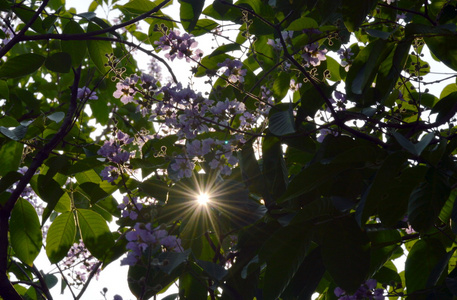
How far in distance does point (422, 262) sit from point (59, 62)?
131 centimetres

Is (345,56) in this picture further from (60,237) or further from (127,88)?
(60,237)

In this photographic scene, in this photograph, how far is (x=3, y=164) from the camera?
1550mm

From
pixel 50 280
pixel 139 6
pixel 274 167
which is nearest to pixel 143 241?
pixel 274 167

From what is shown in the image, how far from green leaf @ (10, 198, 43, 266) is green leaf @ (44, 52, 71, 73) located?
1.50ft

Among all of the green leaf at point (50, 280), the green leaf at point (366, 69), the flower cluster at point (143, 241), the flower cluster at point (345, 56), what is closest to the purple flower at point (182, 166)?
the flower cluster at point (143, 241)

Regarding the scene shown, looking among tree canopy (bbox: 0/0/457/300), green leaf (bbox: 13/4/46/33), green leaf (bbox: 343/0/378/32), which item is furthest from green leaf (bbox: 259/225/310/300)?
green leaf (bbox: 13/4/46/33)

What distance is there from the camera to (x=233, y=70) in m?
1.67

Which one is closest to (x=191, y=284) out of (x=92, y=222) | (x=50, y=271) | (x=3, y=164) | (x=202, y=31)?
(x=92, y=222)

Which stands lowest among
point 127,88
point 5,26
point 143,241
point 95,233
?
point 143,241

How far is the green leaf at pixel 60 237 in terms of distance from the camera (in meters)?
1.50

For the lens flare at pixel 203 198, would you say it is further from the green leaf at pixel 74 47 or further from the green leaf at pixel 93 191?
the green leaf at pixel 74 47

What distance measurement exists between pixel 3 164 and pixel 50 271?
0.82 meters

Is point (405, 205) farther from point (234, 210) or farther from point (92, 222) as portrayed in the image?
point (92, 222)

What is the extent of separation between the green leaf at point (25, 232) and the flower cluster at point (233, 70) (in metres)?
0.79
